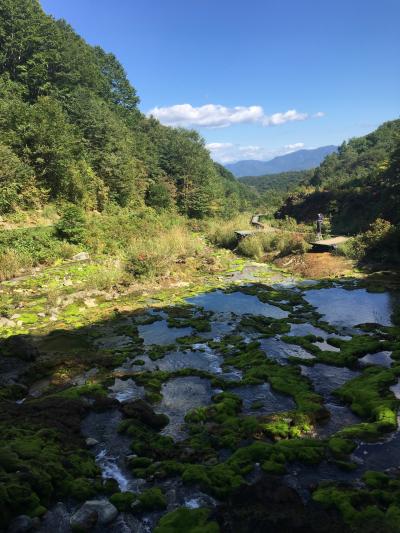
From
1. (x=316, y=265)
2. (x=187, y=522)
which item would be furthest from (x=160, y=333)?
(x=316, y=265)

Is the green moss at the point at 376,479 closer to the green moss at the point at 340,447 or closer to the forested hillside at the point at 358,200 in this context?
the green moss at the point at 340,447

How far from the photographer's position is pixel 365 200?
95.6 feet

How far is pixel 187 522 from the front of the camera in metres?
4.98

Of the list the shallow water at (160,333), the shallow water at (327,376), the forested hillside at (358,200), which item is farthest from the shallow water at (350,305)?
the forested hillside at (358,200)

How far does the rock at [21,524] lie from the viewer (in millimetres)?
4742

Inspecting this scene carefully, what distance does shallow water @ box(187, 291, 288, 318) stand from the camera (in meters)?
14.8

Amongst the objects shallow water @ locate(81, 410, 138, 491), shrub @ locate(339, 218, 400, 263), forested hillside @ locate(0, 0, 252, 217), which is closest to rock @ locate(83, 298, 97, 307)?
shallow water @ locate(81, 410, 138, 491)

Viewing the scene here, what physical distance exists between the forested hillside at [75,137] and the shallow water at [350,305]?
19.7 m

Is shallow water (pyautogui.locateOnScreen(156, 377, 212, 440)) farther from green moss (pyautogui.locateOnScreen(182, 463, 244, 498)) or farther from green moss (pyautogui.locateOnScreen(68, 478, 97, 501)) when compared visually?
green moss (pyautogui.locateOnScreen(68, 478, 97, 501))

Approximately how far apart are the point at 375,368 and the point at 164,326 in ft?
22.8

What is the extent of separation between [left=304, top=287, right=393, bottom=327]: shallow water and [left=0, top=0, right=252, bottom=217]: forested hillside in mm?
19671

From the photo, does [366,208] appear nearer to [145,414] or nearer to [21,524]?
[145,414]

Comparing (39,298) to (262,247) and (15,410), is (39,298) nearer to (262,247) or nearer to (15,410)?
(15,410)

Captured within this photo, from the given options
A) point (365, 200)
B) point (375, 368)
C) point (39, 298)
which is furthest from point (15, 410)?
point (365, 200)
